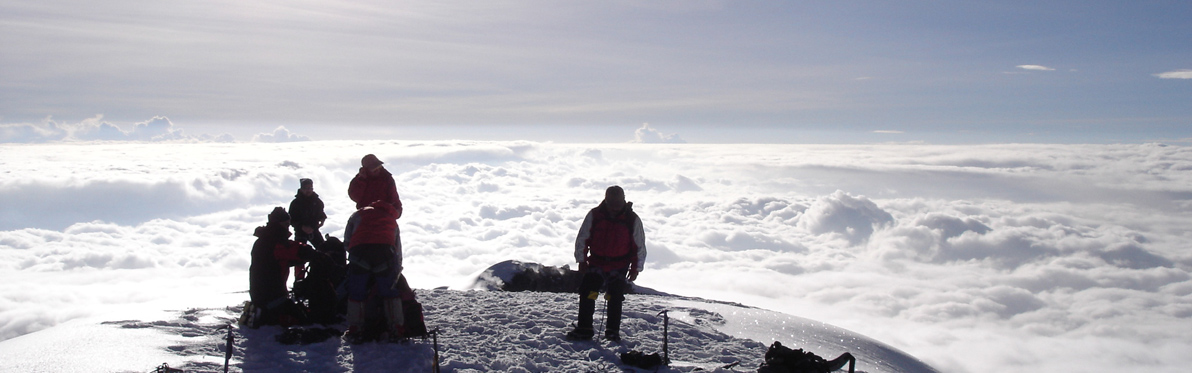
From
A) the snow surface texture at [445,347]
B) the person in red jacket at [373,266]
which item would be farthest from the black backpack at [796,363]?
the person in red jacket at [373,266]

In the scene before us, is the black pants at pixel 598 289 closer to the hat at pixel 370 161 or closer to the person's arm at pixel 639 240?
the person's arm at pixel 639 240

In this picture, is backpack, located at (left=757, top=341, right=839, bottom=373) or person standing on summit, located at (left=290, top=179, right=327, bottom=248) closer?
backpack, located at (left=757, top=341, right=839, bottom=373)

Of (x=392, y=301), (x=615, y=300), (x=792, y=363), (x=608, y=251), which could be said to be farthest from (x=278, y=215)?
(x=792, y=363)

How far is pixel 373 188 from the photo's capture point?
766 centimetres

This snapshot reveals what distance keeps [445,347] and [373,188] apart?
8.51 ft

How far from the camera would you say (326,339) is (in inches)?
254

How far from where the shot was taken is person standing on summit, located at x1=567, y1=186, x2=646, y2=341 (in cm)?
679

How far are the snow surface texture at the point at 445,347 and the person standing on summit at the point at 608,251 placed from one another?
65 centimetres

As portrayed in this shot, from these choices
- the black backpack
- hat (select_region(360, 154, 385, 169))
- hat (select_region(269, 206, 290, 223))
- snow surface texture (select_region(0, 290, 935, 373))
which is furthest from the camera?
hat (select_region(360, 154, 385, 169))

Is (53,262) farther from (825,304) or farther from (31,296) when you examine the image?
(825,304)

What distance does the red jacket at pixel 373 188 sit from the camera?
766 centimetres

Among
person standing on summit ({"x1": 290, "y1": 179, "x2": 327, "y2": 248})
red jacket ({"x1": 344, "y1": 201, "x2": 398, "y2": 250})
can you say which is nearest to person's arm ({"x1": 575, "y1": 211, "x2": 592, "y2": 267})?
A: red jacket ({"x1": 344, "y1": 201, "x2": 398, "y2": 250})

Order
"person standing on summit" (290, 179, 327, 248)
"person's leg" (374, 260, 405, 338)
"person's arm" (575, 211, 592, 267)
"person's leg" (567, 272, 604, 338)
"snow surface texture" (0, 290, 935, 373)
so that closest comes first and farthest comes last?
1. "snow surface texture" (0, 290, 935, 373)
2. "person's leg" (374, 260, 405, 338)
3. "person's arm" (575, 211, 592, 267)
4. "person's leg" (567, 272, 604, 338)
5. "person standing on summit" (290, 179, 327, 248)

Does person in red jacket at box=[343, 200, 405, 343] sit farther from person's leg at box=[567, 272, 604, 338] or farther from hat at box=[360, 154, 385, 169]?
person's leg at box=[567, 272, 604, 338]
